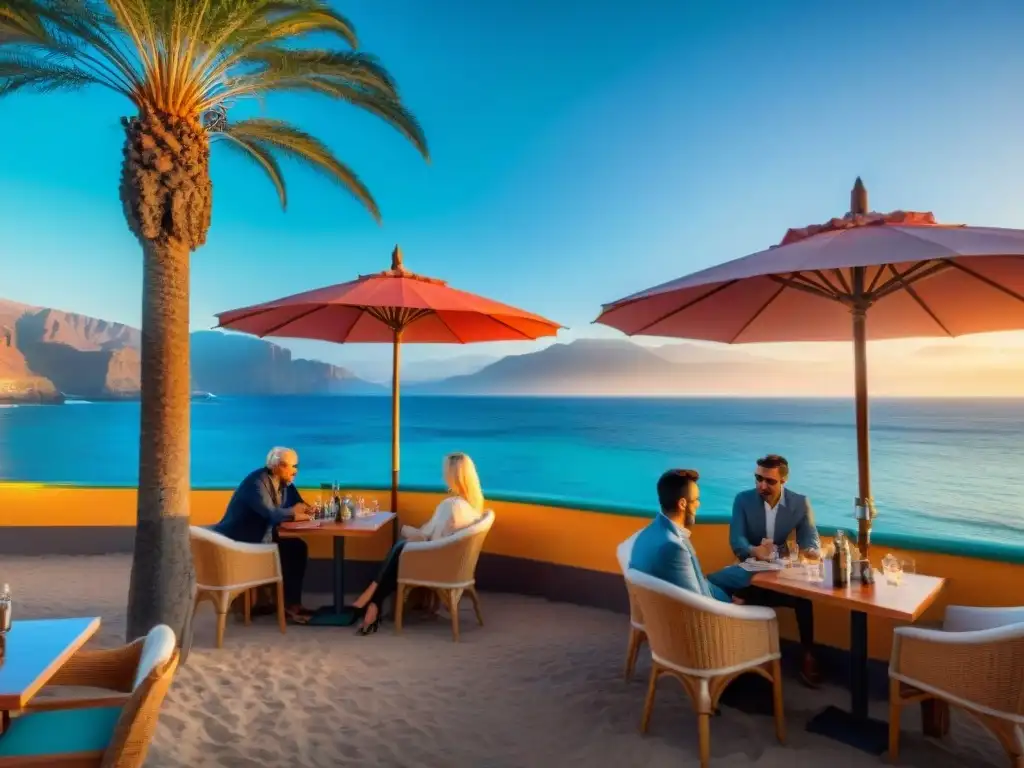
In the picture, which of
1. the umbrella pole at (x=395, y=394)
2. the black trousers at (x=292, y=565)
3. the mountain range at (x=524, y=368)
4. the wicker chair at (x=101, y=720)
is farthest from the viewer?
the mountain range at (x=524, y=368)

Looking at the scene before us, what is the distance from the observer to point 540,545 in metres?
5.75

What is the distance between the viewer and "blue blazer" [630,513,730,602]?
3055 millimetres

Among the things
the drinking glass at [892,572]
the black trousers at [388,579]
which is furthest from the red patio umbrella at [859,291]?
the black trousers at [388,579]

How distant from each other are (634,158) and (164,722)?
82.9 feet

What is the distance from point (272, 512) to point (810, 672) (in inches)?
155

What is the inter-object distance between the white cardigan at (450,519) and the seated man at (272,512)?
3.48ft

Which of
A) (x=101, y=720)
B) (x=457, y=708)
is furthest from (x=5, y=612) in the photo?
(x=457, y=708)

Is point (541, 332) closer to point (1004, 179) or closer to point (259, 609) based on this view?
point (259, 609)

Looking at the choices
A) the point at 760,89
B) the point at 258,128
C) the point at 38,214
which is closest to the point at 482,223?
the point at 760,89

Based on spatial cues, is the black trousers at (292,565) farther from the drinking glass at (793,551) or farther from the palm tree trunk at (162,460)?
the drinking glass at (793,551)

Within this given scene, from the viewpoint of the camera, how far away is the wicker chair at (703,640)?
2.92 meters

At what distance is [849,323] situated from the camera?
4.91 meters

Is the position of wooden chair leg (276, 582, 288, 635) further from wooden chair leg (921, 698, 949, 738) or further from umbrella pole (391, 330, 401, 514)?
wooden chair leg (921, 698, 949, 738)

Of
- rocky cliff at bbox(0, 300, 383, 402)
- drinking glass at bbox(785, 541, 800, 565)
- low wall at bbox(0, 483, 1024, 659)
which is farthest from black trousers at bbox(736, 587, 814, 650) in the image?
rocky cliff at bbox(0, 300, 383, 402)
